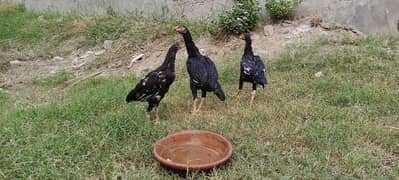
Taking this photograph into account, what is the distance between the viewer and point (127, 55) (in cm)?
816

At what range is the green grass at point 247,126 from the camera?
4.18 metres

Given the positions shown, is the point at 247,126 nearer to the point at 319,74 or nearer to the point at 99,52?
the point at 319,74

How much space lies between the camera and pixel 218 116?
17.4 feet

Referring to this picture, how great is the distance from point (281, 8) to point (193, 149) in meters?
4.02

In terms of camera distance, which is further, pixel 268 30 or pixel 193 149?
pixel 268 30

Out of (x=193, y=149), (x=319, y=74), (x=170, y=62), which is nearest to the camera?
(x=193, y=149)

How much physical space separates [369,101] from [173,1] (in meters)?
4.35

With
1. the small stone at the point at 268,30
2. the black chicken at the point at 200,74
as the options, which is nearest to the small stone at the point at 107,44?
the small stone at the point at 268,30

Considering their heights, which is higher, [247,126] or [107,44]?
[247,126]

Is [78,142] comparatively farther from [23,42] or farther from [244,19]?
[23,42]

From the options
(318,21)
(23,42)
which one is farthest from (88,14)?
(318,21)

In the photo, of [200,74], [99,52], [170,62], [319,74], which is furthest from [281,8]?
[170,62]

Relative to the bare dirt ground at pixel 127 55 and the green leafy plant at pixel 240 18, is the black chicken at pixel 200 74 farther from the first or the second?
the green leafy plant at pixel 240 18

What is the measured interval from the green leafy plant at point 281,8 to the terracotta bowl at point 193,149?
153 inches
